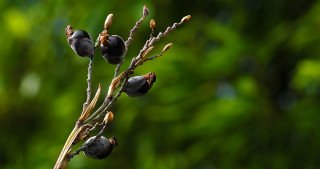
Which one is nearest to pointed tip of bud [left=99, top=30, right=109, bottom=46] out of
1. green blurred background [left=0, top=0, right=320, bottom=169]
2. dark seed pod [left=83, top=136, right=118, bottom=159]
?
dark seed pod [left=83, top=136, right=118, bottom=159]

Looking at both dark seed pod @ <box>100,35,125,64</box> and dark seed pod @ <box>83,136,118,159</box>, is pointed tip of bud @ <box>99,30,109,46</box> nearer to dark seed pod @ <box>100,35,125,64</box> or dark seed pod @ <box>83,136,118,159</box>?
dark seed pod @ <box>100,35,125,64</box>

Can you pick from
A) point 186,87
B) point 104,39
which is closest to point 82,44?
point 104,39

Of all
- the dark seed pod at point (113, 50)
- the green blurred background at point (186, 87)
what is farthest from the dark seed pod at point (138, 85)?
the green blurred background at point (186, 87)

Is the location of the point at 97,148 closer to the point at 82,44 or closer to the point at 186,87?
the point at 82,44

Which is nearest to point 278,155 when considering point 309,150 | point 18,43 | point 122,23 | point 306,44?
point 309,150

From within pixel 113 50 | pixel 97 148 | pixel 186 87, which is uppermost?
pixel 186 87

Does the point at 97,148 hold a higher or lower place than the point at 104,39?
lower

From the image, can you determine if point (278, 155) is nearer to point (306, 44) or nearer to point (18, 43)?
point (306, 44)
